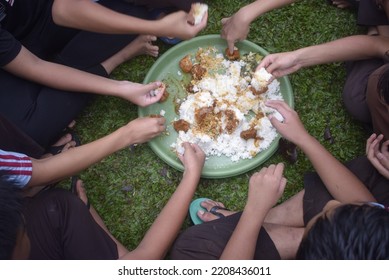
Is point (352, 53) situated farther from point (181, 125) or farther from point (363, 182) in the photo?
point (181, 125)

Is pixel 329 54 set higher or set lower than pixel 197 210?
Result: higher

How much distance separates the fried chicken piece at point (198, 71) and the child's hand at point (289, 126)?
39 centimetres

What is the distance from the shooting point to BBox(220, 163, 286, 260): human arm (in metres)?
1.51

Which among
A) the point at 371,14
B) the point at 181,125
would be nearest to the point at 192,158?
the point at 181,125

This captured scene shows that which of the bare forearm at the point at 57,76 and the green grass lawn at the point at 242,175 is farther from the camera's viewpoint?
the green grass lawn at the point at 242,175

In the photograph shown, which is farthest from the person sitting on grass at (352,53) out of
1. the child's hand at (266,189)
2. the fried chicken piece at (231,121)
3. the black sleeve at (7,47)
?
the black sleeve at (7,47)

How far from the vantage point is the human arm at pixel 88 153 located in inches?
65.2

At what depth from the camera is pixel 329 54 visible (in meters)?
1.91

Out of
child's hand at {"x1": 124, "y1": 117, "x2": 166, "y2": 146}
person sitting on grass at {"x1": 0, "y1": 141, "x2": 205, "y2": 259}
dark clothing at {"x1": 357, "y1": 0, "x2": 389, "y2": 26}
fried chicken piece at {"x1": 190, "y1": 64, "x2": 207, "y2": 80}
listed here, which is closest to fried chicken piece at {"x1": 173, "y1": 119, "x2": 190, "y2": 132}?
child's hand at {"x1": 124, "y1": 117, "x2": 166, "y2": 146}

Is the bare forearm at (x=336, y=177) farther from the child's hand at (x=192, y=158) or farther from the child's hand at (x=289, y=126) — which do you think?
the child's hand at (x=192, y=158)

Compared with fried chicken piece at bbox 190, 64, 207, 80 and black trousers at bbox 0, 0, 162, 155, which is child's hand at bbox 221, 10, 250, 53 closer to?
fried chicken piece at bbox 190, 64, 207, 80

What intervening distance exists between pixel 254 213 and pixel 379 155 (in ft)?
1.78

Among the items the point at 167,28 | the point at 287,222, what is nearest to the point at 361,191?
the point at 287,222

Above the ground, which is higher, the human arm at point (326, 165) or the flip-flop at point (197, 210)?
the human arm at point (326, 165)
